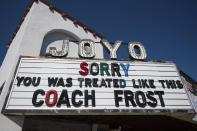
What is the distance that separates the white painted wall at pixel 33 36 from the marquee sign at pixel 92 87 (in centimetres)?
50

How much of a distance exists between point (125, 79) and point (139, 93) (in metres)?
0.70

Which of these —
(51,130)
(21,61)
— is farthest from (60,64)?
(51,130)

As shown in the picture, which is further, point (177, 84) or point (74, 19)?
point (74, 19)

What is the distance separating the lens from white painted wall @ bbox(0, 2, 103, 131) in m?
4.09

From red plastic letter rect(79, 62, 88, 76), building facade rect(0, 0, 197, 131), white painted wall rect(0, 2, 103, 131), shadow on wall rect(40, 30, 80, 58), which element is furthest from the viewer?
shadow on wall rect(40, 30, 80, 58)

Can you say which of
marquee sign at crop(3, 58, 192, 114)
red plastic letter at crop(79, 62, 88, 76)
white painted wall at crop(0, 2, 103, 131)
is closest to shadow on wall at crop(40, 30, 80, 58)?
white painted wall at crop(0, 2, 103, 131)

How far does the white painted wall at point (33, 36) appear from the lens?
4090 millimetres

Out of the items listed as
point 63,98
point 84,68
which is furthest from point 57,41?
point 63,98

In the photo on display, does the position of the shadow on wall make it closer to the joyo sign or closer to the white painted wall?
the white painted wall

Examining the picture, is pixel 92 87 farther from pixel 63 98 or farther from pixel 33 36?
pixel 33 36

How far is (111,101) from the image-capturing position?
4.35 metres

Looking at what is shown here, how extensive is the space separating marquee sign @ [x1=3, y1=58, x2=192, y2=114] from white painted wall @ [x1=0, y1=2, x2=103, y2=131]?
50 centimetres

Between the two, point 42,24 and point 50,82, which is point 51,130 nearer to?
point 50,82

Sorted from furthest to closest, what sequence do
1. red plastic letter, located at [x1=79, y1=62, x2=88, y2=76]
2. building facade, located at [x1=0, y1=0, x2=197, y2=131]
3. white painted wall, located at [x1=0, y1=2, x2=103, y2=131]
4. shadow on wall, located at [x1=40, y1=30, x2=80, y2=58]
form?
shadow on wall, located at [x1=40, y1=30, x2=80, y2=58], red plastic letter, located at [x1=79, y1=62, x2=88, y2=76], white painted wall, located at [x1=0, y1=2, x2=103, y2=131], building facade, located at [x1=0, y1=0, x2=197, y2=131]
